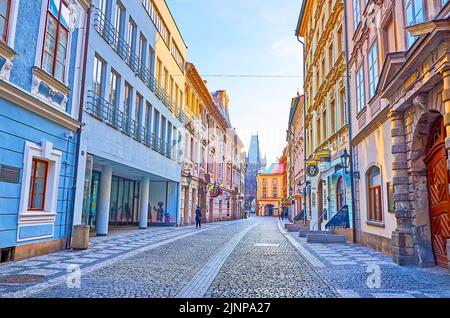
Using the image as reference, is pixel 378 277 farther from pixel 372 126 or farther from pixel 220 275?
pixel 372 126

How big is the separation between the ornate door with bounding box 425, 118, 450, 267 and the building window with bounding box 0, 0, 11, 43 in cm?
1030

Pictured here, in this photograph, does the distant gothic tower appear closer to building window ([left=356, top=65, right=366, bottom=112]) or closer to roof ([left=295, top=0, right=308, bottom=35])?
roof ([left=295, top=0, right=308, bottom=35])

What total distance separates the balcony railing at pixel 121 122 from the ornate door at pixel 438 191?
10.9 meters

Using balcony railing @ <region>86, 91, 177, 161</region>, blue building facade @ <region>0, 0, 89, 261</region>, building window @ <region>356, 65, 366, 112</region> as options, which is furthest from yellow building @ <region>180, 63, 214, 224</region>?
blue building facade @ <region>0, 0, 89, 261</region>

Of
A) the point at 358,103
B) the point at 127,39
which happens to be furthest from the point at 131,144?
the point at 358,103

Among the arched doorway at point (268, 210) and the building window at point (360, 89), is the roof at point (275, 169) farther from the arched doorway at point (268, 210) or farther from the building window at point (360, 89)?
the building window at point (360, 89)

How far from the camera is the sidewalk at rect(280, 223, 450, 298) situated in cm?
604

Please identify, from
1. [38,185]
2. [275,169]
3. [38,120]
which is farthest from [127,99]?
[275,169]

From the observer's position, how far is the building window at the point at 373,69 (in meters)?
12.1

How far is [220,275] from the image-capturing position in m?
7.57

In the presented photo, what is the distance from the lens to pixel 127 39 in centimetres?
1808

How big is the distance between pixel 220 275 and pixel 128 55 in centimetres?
1367
